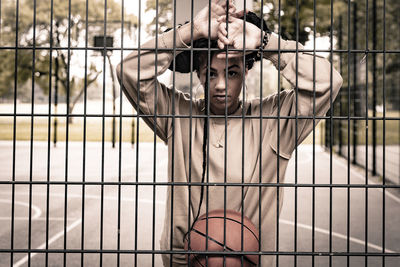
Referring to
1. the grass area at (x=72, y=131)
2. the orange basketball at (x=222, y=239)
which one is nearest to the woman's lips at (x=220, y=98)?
the orange basketball at (x=222, y=239)

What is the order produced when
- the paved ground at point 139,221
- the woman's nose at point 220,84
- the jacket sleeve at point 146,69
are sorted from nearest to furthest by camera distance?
the jacket sleeve at point 146,69 < the woman's nose at point 220,84 < the paved ground at point 139,221

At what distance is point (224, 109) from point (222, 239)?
0.59 meters

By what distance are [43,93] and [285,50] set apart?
67.6 ft

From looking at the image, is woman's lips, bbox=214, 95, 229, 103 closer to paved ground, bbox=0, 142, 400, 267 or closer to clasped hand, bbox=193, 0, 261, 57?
clasped hand, bbox=193, 0, 261, 57

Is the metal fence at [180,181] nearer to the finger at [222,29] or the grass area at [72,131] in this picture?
the finger at [222,29]

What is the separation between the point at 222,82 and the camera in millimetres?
1991

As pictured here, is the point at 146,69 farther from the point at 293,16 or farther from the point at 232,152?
the point at 293,16

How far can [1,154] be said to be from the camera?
47.1ft

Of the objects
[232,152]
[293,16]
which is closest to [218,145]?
[232,152]

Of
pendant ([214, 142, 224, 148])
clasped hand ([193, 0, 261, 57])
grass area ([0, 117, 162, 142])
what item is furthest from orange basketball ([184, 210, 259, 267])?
grass area ([0, 117, 162, 142])

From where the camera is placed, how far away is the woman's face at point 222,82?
78.5 inches

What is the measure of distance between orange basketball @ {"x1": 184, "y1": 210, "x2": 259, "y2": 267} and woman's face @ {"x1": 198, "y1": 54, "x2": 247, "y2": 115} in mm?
473

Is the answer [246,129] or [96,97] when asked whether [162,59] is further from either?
[96,97]

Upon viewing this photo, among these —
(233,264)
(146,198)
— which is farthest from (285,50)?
(146,198)
